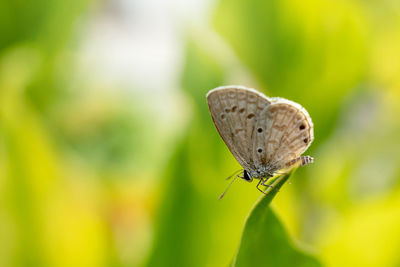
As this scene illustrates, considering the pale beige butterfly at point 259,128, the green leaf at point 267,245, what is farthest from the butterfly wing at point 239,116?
the green leaf at point 267,245

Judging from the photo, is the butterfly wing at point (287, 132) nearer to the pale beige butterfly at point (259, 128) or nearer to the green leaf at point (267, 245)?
the pale beige butterfly at point (259, 128)

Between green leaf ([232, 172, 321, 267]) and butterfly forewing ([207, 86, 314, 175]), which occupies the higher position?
butterfly forewing ([207, 86, 314, 175])

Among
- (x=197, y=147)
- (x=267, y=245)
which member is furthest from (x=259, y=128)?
(x=267, y=245)

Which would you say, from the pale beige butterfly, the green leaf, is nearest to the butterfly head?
the pale beige butterfly

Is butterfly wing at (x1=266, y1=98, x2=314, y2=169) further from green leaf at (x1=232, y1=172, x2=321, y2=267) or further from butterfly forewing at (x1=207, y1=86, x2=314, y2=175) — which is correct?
green leaf at (x1=232, y1=172, x2=321, y2=267)

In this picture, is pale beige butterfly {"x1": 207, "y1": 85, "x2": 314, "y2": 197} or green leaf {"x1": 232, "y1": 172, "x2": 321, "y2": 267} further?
pale beige butterfly {"x1": 207, "y1": 85, "x2": 314, "y2": 197}
